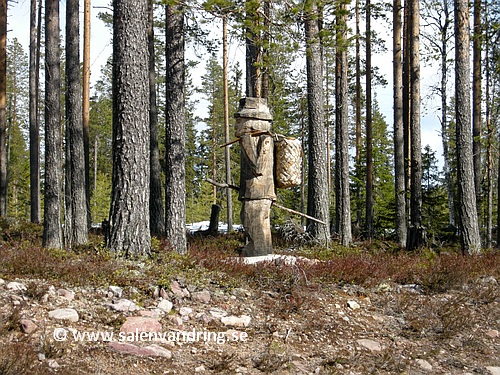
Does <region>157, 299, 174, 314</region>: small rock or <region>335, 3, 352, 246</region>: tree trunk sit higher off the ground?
<region>335, 3, 352, 246</region>: tree trunk

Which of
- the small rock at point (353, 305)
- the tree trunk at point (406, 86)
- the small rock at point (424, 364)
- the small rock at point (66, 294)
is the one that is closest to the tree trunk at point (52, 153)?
the small rock at point (66, 294)

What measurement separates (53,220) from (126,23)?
15.8ft

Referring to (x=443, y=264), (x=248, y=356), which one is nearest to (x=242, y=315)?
(x=248, y=356)

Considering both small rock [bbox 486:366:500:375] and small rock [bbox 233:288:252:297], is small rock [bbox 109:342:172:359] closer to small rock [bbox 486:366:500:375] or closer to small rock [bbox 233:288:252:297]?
small rock [bbox 233:288:252:297]

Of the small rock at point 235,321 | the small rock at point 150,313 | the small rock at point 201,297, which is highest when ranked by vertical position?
the small rock at point 201,297

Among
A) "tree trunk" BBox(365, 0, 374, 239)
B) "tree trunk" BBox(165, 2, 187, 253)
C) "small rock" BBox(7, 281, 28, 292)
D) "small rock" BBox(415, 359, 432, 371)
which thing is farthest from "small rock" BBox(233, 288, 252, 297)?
"tree trunk" BBox(365, 0, 374, 239)

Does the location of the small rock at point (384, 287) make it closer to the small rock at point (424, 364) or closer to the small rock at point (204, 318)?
the small rock at point (424, 364)

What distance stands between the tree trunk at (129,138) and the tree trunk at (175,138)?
6.31ft

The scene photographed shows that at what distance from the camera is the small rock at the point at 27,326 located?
5.09m

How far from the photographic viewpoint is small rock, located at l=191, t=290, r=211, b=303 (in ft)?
22.2

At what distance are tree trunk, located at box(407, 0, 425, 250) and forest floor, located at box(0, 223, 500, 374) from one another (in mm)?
4820

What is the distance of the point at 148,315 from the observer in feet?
19.8

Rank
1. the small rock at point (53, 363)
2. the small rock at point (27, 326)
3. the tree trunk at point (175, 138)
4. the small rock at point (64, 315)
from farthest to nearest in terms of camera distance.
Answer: the tree trunk at point (175, 138) → the small rock at point (64, 315) → the small rock at point (27, 326) → the small rock at point (53, 363)

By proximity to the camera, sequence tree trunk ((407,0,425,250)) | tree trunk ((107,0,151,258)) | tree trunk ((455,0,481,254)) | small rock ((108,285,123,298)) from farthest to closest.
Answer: tree trunk ((407,0,425,250)) < tree trunk ((455,0,481,254)) < tree trunk ((107,0,151,258)) < small rock ((108,285,123,298))
